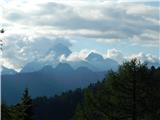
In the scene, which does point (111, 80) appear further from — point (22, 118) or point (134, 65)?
point (22, 118)

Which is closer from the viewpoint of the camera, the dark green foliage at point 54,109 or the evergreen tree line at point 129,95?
the evergreen tree line at point 129,95

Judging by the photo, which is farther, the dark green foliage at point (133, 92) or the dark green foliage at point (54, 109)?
the dark green foliage at point (54, 109)

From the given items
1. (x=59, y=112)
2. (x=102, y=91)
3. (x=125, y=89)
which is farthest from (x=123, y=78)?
(x=59, y=112)

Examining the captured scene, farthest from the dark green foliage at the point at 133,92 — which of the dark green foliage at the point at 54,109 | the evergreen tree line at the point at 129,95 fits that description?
the dark green foliage at the point at 54,109

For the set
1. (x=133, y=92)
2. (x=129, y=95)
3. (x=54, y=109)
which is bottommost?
(x=54, y=109)

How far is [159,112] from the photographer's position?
38219 mm

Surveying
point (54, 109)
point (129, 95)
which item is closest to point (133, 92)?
point (129, 95)

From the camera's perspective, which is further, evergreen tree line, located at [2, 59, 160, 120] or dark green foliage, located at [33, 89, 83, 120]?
dark green foliage, located at [33, 89, 83, 120]

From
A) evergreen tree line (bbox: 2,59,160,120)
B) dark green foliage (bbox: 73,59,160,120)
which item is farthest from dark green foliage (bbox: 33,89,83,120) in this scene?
dark green foliage (bbox: 73,59,160,120)

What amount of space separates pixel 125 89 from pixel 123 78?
0.89m

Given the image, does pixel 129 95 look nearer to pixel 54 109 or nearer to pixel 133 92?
pixel 133 92

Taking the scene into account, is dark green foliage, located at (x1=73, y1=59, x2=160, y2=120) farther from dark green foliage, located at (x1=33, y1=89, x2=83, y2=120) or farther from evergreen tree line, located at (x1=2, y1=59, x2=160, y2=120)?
dark green foliage, located at (x1=33, y1=89, x2=83, y2=120)

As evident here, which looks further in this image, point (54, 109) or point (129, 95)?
point (54, 109)

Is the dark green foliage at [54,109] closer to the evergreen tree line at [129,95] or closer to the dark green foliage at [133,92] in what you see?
the evergreen tree line at [129,95]
